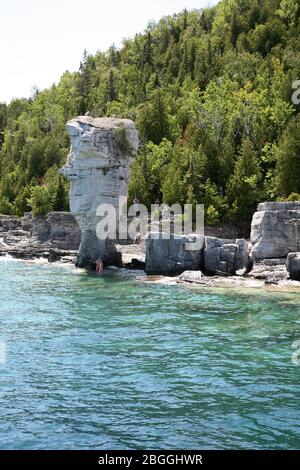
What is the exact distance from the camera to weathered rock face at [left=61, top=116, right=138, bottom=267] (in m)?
51.2

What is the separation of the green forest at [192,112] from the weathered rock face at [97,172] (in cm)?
1131

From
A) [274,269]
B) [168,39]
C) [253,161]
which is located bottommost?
[274,269]

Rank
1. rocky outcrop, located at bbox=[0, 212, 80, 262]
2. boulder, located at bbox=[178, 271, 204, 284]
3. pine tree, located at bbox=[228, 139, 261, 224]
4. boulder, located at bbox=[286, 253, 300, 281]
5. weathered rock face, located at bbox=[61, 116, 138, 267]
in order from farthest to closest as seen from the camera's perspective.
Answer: rocky outcrop, located at bbox=[0, 212, 80, 262]
pine tree, located at bbox=[228, 139, 261, 224]
weathered rock face, located at bbox=[61, 116, 138, 267]
boulder, located at bbox=[178, 271, 204, 284]
boulder, located at bbox=[286, 253, 300, 281]

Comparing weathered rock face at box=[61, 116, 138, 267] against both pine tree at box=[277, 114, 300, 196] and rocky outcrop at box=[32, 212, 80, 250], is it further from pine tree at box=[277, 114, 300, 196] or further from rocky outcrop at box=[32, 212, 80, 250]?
pine tree at box=[277, 114, 300, 196]

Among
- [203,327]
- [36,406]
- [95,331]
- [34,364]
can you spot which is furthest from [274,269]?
[36,406]

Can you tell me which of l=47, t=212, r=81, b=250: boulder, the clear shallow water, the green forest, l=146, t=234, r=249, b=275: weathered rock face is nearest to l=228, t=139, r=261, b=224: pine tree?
the green forest

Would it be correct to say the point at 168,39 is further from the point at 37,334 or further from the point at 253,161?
the point at 37,334

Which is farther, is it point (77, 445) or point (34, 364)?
point (34, 364)

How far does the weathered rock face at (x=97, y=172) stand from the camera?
5116 cm

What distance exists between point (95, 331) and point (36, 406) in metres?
9.63

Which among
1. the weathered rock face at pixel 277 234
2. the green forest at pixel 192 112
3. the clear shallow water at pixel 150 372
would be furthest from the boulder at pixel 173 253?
the green forest at pixel 192 112

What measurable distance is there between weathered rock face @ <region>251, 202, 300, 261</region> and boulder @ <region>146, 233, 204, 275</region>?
4.33 m

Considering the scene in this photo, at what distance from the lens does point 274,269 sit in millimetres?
41969

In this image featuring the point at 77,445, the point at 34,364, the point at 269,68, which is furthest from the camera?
the point at 269,68
